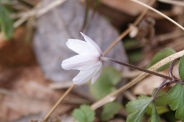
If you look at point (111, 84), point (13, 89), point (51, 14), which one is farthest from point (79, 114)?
point (51, 14)

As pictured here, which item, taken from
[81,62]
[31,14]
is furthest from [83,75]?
[31,14]

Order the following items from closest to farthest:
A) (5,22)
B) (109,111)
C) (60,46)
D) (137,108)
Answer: (137,108) → (109,111) → (5,22) → (60,46)

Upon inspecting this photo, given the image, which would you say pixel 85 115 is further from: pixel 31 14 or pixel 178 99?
pixel 31 14

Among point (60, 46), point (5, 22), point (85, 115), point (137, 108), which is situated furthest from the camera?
point (60, 46)

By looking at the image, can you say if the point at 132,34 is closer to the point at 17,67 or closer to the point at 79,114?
the point at 79,114

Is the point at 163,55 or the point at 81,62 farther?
the point at 163,55

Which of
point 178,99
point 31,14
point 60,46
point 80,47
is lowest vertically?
point 178,99
